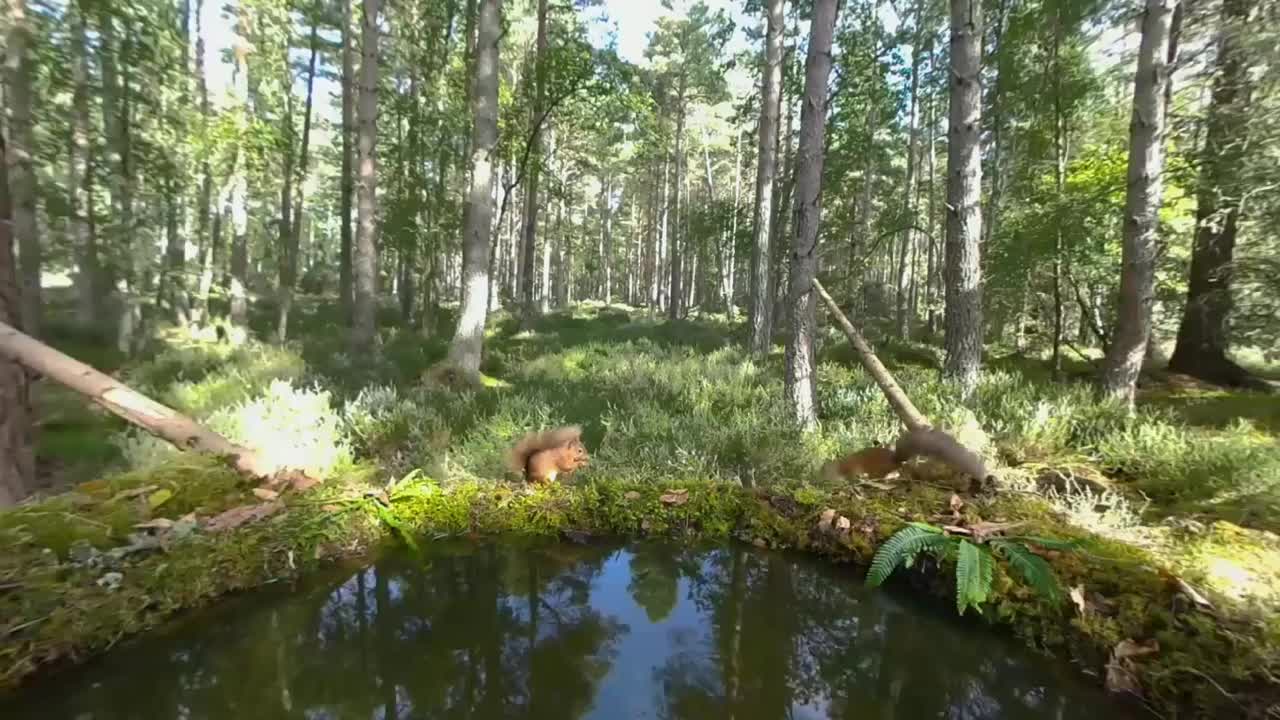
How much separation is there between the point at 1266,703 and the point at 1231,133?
8219 mm

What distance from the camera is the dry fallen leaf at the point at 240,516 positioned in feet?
10.2

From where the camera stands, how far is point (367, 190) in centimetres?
1128

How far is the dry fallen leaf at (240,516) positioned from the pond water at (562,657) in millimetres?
422

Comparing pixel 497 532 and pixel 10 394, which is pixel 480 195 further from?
pixel 497 532

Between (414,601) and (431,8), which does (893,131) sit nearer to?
(431,8)

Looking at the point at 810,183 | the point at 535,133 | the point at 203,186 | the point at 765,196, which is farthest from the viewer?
the point at 203,186

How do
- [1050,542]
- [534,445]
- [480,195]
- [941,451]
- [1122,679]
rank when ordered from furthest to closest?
[480,195] → [534,445] → [941,451] → [1050,542] → [1122,679]

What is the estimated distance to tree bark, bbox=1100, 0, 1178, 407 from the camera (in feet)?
20.6

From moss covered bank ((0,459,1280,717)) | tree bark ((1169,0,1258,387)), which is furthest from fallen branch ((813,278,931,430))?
tree bark ((1169,0,1258,387))

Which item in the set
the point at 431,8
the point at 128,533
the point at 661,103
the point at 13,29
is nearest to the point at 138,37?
the point at 13,29

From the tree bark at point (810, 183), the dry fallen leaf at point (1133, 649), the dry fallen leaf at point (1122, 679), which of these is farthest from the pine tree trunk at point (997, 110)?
the dry fallen leaf at point (1122, 679)

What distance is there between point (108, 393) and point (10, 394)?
54.1 inches

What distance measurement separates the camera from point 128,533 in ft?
9.67

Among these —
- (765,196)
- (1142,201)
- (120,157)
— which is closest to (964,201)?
(1142,201)
